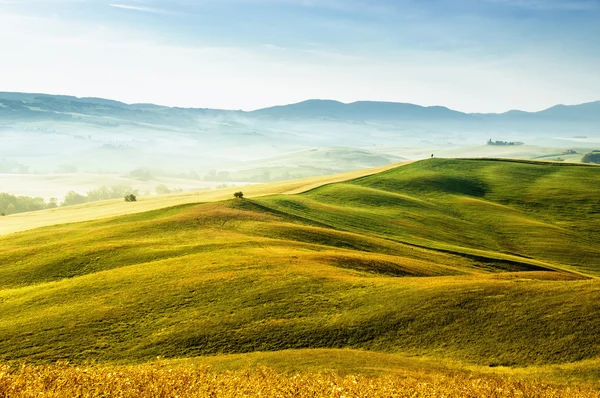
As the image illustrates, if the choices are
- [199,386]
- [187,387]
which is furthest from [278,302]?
[187,387]

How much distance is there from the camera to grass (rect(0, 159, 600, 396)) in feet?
106

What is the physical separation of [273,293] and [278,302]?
1.80 m

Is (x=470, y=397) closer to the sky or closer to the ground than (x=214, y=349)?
closer to the sky

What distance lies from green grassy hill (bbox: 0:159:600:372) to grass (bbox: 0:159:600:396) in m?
0.14

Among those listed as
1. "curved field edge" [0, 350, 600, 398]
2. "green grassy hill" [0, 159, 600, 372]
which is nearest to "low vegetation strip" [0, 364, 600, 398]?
"curved field edge" [0, 350, 600, 398]

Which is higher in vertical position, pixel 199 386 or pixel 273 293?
pixel 199 386

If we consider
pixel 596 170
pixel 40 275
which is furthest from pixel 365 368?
pixel 596 170

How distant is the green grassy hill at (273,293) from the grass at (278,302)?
0.14 metres

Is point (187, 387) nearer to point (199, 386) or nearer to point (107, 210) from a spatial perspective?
point (199, 386)

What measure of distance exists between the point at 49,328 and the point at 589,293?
40.3 meters

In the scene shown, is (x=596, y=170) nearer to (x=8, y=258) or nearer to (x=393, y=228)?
(x=393, y=228)

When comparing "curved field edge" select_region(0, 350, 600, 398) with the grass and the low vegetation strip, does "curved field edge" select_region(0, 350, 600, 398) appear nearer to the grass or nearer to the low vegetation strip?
the low vegetation strip

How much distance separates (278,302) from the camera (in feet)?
131

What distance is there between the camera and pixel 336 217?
9006 centimetres
